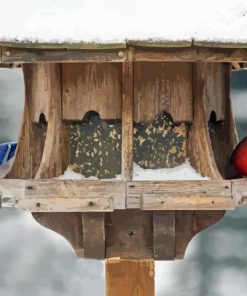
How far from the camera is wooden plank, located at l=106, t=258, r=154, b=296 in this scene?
9.00ft

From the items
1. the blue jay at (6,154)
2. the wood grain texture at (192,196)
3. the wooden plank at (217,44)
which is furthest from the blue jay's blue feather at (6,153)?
the wooden plank at (217,44)

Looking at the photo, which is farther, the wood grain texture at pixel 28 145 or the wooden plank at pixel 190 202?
the wood grain texture at pixel 28 145

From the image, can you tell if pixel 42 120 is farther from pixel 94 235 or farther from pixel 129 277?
pixel 129 277

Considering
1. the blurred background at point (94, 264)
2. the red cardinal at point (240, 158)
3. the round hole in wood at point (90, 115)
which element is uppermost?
the round hole in wood at point (90, 115)

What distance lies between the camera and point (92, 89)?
2561 mm

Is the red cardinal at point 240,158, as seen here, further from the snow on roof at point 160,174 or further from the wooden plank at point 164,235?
the wooden plank at point 164,235

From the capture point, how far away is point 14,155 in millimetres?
2771

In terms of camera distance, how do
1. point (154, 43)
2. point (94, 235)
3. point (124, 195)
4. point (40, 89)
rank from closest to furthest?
1. point (154, 43)
2. point (124, 195)
3. point (94, 235)
4. point (40, 89)

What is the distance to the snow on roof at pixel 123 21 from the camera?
88.8 inches

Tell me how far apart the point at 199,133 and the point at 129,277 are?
503mm

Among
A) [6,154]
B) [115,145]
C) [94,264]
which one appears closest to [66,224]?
[115,145]

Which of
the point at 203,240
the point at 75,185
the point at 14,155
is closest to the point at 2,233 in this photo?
the point at 203,240

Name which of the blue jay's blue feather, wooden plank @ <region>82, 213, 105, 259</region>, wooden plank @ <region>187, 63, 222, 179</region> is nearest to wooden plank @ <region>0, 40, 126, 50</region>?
wooden plank @ <region>187, 63, 222, 179</region>

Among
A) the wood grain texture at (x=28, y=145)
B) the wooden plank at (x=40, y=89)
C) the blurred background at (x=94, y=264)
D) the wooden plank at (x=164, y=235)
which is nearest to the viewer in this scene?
the wooden plank at (x=164, y=235)
